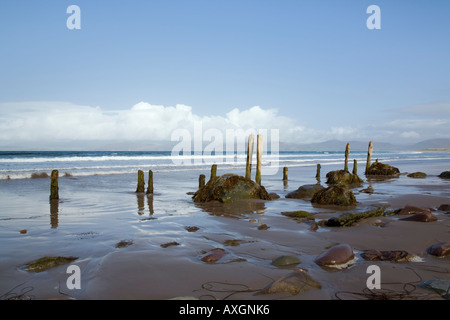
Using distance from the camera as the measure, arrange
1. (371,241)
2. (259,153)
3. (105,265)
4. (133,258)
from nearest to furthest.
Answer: (105,265) < (133,258) < (371,241) < (259,153)

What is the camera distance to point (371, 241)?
678 centimetres

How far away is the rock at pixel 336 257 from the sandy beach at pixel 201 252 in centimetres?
13

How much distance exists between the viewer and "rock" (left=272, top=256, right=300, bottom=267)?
5.31 meters

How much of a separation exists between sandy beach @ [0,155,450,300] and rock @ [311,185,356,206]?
2.22ft

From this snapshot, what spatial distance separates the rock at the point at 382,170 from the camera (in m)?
27.5

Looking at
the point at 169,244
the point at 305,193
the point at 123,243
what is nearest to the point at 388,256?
the point at 169,244

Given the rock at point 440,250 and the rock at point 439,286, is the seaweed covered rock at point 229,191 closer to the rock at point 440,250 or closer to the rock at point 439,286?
the rock at point 440,250

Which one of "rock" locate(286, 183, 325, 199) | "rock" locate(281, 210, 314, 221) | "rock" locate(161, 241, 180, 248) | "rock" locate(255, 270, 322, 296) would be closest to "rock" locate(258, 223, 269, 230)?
"rock" locate(281, 210, 314, 221)

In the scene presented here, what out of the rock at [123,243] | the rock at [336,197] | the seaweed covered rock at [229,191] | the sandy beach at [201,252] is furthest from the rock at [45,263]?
the rock at [336,197]

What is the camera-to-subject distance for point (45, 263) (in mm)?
5371

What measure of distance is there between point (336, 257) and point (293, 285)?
4.85 feet
